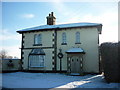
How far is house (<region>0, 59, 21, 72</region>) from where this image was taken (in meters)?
21.5

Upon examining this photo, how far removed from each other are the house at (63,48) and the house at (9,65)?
2410 millimetres

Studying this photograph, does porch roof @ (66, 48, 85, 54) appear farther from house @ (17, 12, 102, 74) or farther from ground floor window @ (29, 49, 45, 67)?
ground floor window @ (29, 49, 45, 67)

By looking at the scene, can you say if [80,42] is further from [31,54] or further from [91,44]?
[31,54]

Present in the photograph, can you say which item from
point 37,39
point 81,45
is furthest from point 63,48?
point 37,39

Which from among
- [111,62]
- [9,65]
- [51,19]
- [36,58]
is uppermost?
[51,19]

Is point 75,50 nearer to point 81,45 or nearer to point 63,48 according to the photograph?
point 81,45

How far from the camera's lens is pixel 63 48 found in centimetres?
1925

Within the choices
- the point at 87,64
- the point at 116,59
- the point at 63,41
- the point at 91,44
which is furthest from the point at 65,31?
the point at 116,59

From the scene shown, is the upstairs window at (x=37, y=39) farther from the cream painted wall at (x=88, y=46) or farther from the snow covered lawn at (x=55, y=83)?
the snow covered lawn at (x=55, y=83)

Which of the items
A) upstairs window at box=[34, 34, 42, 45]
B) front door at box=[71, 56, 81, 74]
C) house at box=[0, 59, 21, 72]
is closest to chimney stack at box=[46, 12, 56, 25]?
upstairs window at box=[34, 34, 42, 45]

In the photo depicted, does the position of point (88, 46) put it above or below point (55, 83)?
above

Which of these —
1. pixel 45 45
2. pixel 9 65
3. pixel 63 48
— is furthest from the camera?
pixel 9 65

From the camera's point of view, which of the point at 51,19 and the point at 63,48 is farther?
the point at 51,19

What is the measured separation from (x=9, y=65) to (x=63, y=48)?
30.2ft
